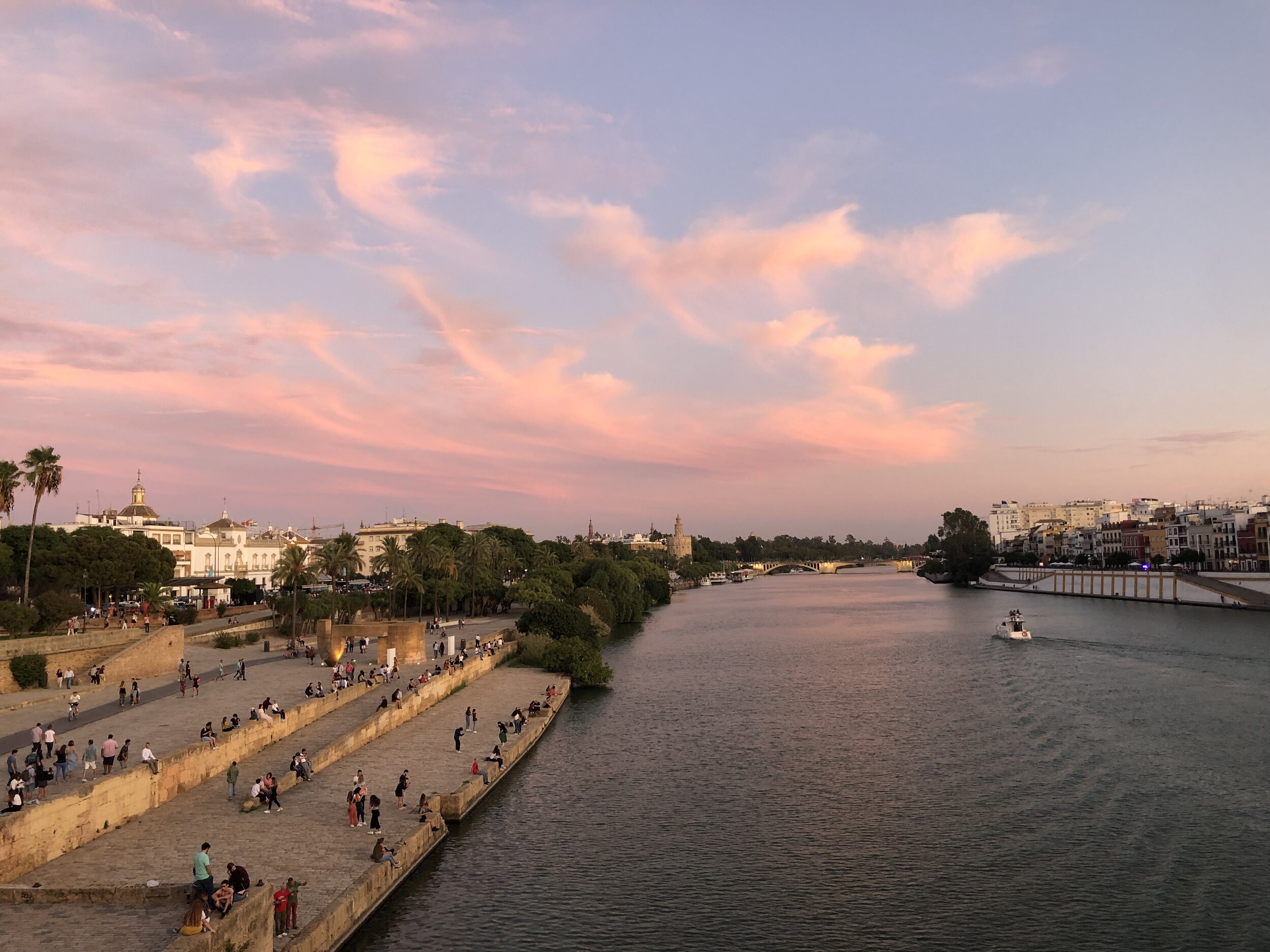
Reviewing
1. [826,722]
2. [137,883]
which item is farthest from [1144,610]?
[137,883]

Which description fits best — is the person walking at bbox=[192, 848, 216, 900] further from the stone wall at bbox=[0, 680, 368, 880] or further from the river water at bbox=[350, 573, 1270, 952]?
the stone wall at bbox=[0, 680, 368, 880]

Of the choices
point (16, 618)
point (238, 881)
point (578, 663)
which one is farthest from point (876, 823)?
point (16, 618)

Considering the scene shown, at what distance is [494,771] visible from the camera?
3456 centimetres

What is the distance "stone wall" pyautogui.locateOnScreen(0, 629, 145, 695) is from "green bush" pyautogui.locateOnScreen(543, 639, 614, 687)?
24380 mm

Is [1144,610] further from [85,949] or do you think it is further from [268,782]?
[85,949]

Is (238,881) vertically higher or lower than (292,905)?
higher

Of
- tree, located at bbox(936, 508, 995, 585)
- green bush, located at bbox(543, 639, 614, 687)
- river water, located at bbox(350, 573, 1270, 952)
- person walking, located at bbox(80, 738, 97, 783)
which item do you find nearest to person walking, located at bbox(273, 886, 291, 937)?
river water, located at bbox(350, 573, 1270, 952)

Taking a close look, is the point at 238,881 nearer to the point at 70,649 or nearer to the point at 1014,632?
the point at 70,649

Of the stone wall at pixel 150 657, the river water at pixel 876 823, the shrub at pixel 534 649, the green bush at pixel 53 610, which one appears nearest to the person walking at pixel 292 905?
the river water at pixel 876 823

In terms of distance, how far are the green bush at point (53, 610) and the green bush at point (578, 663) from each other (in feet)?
95.8

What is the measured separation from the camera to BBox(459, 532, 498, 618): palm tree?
3853 inches

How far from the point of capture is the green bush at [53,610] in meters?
53.3

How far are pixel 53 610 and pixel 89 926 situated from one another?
43511mm

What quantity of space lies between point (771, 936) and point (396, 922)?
29.2ft
